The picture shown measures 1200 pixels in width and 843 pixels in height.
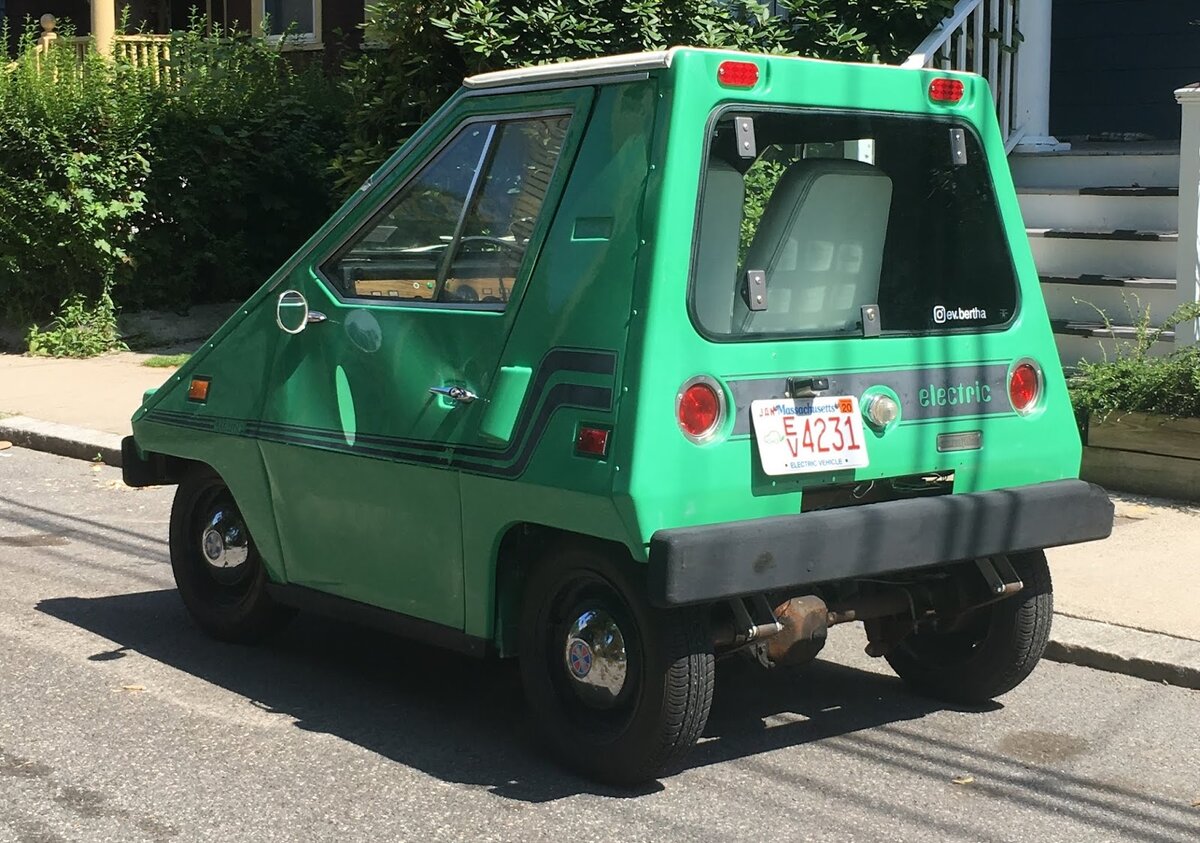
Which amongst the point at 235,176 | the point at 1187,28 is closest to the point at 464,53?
the point at 235,176

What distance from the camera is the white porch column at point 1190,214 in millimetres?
8422

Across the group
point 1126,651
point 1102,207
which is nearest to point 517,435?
point 1126,651

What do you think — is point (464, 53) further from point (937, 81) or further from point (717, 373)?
point (717, 373)

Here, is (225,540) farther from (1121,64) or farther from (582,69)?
(1121,64)

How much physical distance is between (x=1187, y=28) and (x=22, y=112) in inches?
378

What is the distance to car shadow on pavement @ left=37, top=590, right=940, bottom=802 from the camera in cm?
488

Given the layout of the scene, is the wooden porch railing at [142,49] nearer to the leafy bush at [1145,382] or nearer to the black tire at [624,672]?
the leafy bush at [1145,382]

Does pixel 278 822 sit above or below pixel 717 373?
below

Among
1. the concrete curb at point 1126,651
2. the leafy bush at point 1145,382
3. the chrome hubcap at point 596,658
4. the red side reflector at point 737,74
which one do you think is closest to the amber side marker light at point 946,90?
the red side reflector at point 737,74

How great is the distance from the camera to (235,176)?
14656mm

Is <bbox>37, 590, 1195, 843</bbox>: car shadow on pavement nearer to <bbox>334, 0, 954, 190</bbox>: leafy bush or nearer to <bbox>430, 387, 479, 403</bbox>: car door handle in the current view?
<bbox>430, 387, 479, 403</bbox>: car door handle

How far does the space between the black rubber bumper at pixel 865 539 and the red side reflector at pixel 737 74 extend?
3.91 ft

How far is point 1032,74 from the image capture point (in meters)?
11.0

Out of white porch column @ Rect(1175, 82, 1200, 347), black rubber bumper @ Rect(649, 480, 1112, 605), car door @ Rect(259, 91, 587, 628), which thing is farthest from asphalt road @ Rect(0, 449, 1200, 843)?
white porch column @ Rect(1175, 82, 1200, 347)
